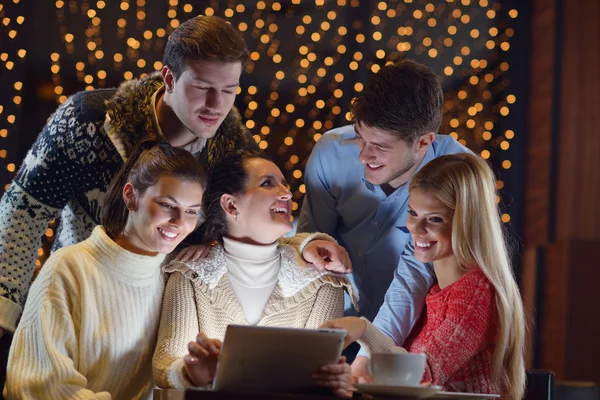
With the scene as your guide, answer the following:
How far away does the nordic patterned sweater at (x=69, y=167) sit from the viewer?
2.26 metres

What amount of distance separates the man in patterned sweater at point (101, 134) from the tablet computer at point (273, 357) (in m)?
0.87

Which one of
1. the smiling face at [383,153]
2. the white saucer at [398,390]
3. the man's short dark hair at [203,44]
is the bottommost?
the white saucer at [398,390]

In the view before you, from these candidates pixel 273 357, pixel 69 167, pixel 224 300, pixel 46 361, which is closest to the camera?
pixel 273 357

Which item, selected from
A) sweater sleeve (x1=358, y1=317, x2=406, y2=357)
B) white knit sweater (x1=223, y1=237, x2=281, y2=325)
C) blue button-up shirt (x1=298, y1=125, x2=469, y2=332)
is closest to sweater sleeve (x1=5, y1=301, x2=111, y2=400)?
white knit sweater (x1=223, y1=237, x2=281, y2=325)

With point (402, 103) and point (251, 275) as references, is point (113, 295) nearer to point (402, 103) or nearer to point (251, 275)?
point (251, 275)

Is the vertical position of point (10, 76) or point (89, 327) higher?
point (10, 76)

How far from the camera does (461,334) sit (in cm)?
194

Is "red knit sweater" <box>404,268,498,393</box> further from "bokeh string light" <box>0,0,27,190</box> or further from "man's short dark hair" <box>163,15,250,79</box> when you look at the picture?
"bokeh string light" <box>0,0,27,190</box>

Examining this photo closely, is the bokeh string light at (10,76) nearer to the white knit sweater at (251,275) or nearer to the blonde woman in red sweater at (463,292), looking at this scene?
the white knit sweater at (251,275)

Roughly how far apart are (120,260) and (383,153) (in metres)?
0.75

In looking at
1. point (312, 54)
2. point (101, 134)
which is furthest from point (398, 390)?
point (312, 54)

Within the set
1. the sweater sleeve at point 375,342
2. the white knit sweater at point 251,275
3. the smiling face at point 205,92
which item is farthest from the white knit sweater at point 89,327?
the sweater sleeve at point 375,342

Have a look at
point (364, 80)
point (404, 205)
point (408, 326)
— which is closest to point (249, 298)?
point (408, 326)

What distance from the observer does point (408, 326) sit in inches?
87.9
